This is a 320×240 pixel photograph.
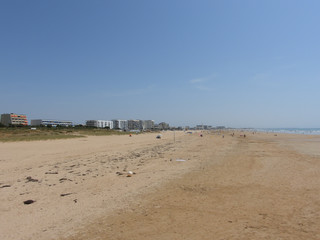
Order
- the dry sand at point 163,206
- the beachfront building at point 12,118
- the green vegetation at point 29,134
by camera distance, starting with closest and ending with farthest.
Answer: the dry sand at point 163,206 < the green vegetation at point 29,134 < the beachfront building at point 12,118

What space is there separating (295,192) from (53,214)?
26.8 ft

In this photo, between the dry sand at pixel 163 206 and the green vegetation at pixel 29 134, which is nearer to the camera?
the dry sand at pixel 163 206

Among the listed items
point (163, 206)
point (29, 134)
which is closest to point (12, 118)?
point (29, 134)

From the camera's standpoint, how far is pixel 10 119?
142 m

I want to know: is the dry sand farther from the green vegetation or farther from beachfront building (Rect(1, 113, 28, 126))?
beachfront building (Rect(1, 113, 28, 126))

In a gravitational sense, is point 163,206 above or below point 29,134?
below

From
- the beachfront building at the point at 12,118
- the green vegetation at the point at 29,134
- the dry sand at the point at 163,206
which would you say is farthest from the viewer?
the beachfront building at the point at 12,118

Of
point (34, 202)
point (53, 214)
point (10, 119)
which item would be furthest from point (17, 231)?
point (10, 119)

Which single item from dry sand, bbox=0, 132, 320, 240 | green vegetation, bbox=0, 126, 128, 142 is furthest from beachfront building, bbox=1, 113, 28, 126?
dry sand, bbox=0, 132, 320, 240

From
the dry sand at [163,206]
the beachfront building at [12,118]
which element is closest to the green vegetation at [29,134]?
the dry sand at [163,206]

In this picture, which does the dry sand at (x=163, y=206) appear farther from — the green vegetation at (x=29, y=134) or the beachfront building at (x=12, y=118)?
the beachfront building at (x=12, y=118)

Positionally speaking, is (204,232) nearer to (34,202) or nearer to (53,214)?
(53,214)

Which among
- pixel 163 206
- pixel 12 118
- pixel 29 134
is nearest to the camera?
pixel 163 206

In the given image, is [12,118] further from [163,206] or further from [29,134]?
[163,206]
